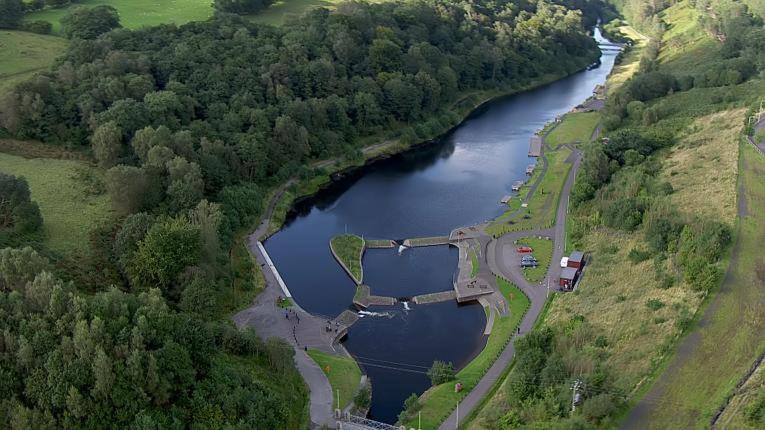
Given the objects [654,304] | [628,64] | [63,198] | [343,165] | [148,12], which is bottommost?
[343,165]

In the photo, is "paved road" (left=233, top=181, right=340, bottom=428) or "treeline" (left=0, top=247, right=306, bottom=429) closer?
"treeline" (left=0, top=247, right=306, bottom=429)

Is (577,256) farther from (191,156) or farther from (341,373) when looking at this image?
(191,156)

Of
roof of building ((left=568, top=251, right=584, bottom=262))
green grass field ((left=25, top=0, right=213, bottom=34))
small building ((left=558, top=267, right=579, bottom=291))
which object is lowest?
small building ((left=558, top=267, right=579, bottom=291))

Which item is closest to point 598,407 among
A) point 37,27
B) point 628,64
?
point 37,27

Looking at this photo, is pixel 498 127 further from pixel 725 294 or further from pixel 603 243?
pixel 725 294

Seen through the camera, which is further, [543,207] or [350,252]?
[543,207]

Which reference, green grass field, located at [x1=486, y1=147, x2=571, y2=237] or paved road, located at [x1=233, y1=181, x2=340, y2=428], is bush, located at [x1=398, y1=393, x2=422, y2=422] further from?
green grass field, located at [x1=486, y1=147, x2=571, y2=237]

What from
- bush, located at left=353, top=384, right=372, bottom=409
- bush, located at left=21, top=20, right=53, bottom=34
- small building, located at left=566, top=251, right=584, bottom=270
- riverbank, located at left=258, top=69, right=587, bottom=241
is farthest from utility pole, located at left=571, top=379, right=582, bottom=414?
bush, located at left=21, top=20, right=53, bottom=34
